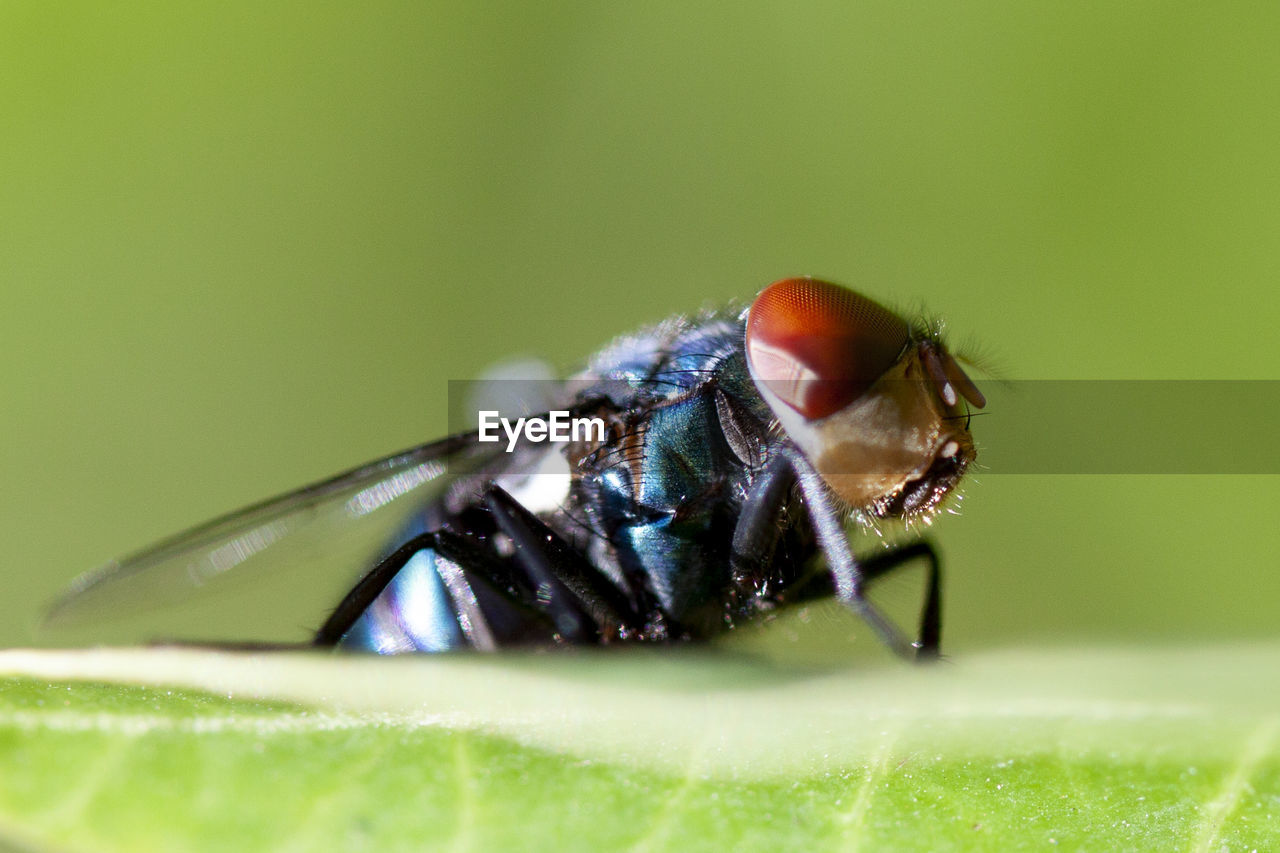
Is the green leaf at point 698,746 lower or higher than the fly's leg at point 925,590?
higher

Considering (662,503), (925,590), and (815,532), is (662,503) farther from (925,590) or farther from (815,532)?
(925,590)

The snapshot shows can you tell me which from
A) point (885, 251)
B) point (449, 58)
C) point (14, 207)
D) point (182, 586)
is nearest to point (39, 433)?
point (14, 207)

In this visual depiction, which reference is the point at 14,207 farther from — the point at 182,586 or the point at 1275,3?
the point at 1275,3

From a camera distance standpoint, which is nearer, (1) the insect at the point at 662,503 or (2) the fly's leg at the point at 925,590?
(1) the insect at the point at 662,503

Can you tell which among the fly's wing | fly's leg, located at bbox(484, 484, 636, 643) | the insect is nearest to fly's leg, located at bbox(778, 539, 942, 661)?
the insect

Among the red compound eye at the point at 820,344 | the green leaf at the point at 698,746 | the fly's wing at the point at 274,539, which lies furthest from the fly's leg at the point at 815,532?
the green leaf at the point at 698,746

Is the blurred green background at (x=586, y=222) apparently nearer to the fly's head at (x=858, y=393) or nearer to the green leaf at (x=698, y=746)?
the fly's head at (x=858, y=393)

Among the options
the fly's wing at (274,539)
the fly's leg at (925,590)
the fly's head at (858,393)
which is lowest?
the fly's leg at (925,590)

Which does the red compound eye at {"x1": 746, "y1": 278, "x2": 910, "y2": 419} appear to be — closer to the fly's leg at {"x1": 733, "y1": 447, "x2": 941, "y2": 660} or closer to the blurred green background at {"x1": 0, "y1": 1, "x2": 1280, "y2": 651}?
the fly's leg at {"x1": 733, "y1": 447, "x2": 941, "y2": 660}

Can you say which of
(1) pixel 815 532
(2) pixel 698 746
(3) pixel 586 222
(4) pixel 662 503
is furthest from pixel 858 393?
(3) pixel 586 222
